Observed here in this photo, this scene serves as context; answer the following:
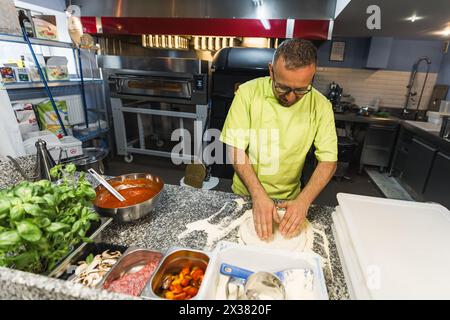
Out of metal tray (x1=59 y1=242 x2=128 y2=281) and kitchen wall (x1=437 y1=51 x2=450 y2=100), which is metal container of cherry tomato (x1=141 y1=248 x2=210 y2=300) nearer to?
metal tray (x1=59 y1=242 x2=128 y2=281)

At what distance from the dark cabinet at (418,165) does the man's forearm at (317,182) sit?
2416 millimetres

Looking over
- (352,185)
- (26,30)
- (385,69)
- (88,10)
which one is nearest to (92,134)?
(26,30)

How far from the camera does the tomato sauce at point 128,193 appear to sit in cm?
94

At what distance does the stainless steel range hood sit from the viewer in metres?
2.89

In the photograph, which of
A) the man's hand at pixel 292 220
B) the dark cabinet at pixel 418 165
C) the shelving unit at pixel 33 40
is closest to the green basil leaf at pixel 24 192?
the man's hand at pixel 292 220

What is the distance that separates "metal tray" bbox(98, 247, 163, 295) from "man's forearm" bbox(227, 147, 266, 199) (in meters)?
0.49

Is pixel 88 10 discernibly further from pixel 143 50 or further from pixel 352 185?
pixel 352 185

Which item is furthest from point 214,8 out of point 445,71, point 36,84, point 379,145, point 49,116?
point 445,71

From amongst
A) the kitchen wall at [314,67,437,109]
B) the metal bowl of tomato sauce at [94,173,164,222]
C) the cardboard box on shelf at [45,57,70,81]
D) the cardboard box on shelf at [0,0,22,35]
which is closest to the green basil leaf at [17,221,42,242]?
the metal bowl of tomato sauce at [94,173,164,222]

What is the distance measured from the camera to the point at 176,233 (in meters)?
0.89

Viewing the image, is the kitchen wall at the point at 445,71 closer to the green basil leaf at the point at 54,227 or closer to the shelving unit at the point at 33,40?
the green basil leaf at the point at 54,227

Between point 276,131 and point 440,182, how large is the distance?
8.07ft

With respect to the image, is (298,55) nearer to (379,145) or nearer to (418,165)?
(418,165)

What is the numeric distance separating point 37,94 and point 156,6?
1879 mm
